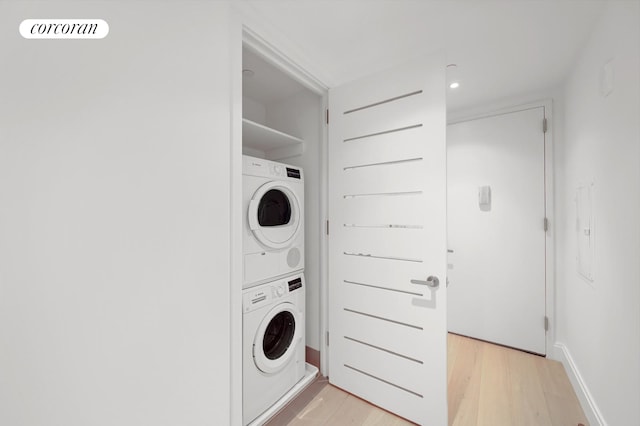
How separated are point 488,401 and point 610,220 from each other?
137 centimetres

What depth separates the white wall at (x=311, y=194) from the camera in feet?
6.45

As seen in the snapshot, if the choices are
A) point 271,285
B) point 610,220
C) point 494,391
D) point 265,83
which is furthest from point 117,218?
point 494,391

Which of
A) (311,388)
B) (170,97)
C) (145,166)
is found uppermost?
(170,97)

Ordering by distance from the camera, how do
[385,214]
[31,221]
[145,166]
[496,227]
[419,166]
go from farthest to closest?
[496,227]
[385,214]
[419,166]
[145,166]
[31,221]

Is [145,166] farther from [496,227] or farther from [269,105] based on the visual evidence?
[496,227]

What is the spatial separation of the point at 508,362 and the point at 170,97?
3072 mm

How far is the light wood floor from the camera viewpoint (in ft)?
4.80

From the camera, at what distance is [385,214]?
1.56 m

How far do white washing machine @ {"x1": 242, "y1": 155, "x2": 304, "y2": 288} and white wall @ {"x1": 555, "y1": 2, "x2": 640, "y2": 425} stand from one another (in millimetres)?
1715

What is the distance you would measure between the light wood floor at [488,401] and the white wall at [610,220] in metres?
0.18

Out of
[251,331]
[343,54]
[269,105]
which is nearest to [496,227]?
[343,54]

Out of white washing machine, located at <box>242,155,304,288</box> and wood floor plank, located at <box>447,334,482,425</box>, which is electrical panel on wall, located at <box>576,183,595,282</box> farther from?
white washing machine, located at <box>242,155,304,288</box>

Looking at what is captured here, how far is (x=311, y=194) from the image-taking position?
201 centimetres

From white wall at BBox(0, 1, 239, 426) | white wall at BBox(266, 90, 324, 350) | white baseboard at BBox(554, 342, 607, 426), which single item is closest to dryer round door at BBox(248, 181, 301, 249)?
white wall at BBox(266, 90, 324, 350)
